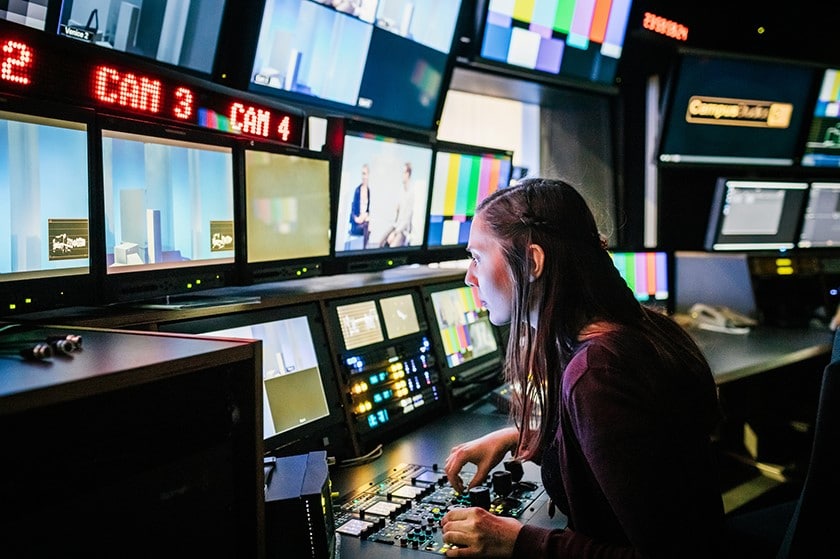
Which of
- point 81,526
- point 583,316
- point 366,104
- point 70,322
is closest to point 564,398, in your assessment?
point 583,316

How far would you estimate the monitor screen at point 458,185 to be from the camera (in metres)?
2.68

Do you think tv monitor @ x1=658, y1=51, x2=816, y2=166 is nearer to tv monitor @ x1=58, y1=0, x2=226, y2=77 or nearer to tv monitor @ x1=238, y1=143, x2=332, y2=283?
tv monitor @ x1=238, y1=143, x2=332, y2=283

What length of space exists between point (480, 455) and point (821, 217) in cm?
349

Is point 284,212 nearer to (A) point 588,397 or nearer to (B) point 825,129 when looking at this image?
(A) point 588,397

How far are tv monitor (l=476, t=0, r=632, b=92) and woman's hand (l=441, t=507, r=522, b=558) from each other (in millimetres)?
2211

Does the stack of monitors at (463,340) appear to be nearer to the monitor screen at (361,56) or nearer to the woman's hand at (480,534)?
the monitor screen at (361,56)

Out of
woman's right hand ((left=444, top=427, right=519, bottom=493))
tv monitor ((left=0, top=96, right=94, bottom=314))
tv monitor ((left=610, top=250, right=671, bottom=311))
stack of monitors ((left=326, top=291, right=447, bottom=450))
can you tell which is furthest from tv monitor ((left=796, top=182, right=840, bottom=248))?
tv monitor ((left=0, top=96, right=94, bottom=314))

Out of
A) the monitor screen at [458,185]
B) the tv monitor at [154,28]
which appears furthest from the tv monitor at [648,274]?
the tv monitor at [154,28]

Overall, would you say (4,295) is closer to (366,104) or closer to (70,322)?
(70,322)

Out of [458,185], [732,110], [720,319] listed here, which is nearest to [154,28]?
[458,185]

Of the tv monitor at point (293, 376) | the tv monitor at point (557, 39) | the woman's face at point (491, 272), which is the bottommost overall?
the tv monitor at point (293, 376)

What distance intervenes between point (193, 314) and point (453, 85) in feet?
7.50

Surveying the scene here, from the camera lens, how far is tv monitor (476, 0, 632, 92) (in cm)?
304

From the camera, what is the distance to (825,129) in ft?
14.1
